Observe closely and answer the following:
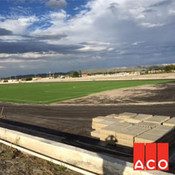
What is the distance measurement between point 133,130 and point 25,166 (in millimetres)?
5297

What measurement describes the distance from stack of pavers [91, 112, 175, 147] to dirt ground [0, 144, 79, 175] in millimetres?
3445

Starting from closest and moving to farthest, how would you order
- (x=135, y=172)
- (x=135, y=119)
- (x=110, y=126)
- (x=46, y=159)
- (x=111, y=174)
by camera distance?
(x=135, y=172)
(x=111, y=174)
(x=46, y=159)
(x=110, y=126)
(x=135, y=119)

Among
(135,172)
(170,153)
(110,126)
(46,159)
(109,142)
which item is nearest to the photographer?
(135,172)

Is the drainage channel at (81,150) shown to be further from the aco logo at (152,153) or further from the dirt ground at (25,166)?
the aco logo at (152,153)

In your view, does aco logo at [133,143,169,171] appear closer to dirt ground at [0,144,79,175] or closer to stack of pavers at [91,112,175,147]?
dirt ground at [0,144,79,175]

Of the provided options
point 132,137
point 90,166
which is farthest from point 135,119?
point 90,166

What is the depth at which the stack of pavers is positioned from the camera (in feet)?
28.7

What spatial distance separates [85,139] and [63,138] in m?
1.32

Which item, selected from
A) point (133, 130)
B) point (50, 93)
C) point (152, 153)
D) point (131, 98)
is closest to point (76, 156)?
point (152, 153)

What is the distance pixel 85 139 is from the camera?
34.5 ft

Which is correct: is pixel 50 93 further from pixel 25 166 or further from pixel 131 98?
pixel 25 166

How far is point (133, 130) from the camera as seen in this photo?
9.50 m

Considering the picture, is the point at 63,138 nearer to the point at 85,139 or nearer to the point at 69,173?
the point at 85,139

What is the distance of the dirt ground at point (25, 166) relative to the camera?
21.9 ft
